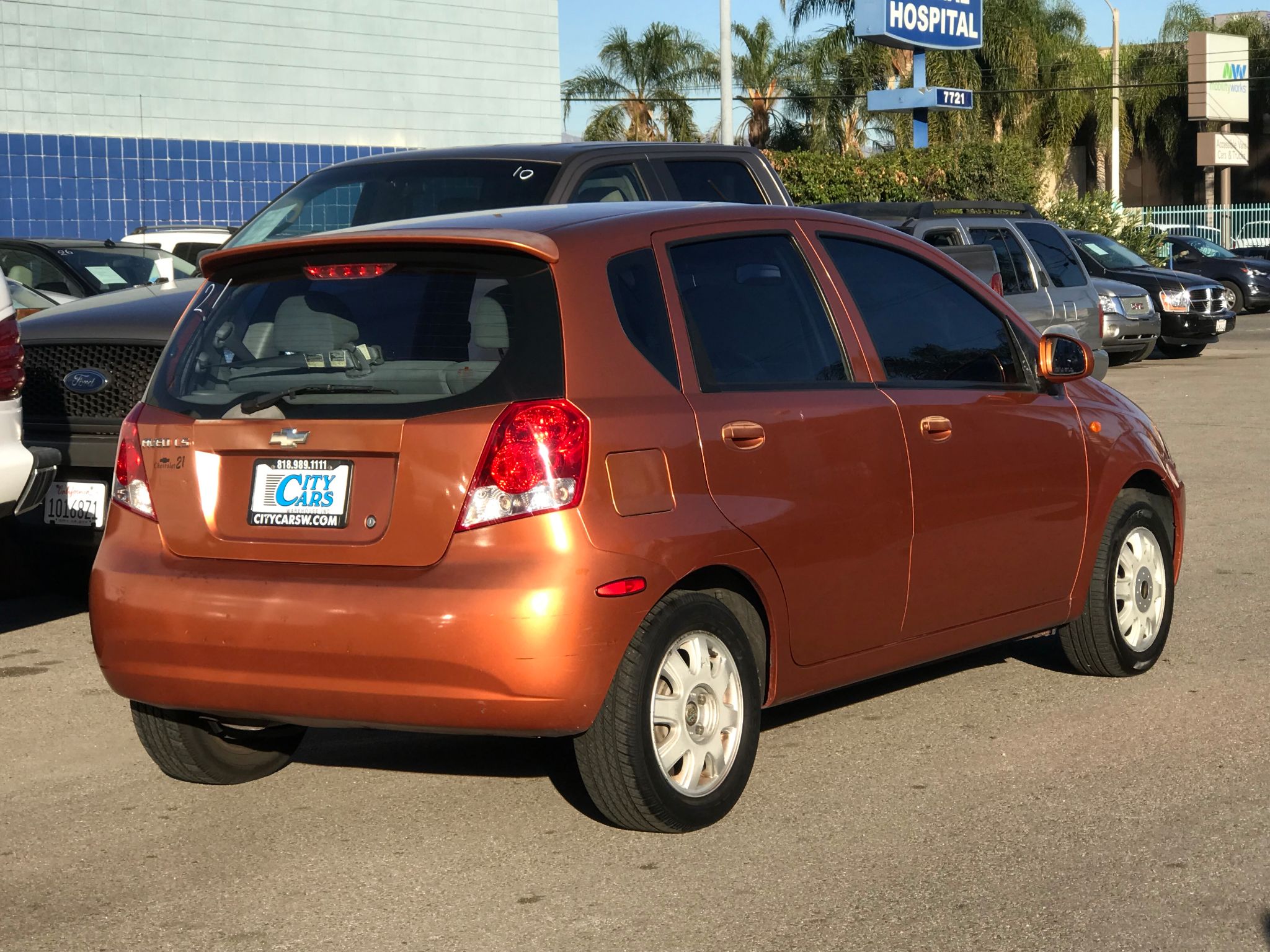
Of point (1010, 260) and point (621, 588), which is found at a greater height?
point (1010, 260)

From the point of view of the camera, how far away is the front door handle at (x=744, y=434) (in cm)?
489

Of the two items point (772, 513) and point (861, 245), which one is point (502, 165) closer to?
point (861, 245)

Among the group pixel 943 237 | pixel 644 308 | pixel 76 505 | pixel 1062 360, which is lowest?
pixel 76 505

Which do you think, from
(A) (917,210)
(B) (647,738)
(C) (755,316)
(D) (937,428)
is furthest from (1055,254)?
(B) (647,738)

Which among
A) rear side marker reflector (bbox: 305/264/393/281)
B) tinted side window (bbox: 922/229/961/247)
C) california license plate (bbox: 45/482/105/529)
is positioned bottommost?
california license plate (bbox: 45/482/105/529)

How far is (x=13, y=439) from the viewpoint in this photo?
6820 mm

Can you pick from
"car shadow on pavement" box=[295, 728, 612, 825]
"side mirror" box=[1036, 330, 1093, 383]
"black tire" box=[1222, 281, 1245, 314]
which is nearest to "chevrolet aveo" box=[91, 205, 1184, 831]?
"car shadow on pavement" box=[295, 728, 612, 825]

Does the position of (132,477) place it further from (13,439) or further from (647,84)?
(647,84)

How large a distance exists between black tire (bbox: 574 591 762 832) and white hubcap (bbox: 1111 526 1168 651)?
2182 mm

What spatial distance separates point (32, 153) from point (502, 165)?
605 inches

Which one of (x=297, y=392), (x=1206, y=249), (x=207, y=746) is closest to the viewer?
(x=297, y=392)

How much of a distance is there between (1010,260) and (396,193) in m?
9.23

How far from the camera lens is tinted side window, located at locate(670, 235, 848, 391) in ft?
16.5

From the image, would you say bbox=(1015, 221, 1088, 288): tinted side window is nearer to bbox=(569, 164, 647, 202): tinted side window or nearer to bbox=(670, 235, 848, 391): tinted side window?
bbox=(569, 164, 647, 202): tinted side window
